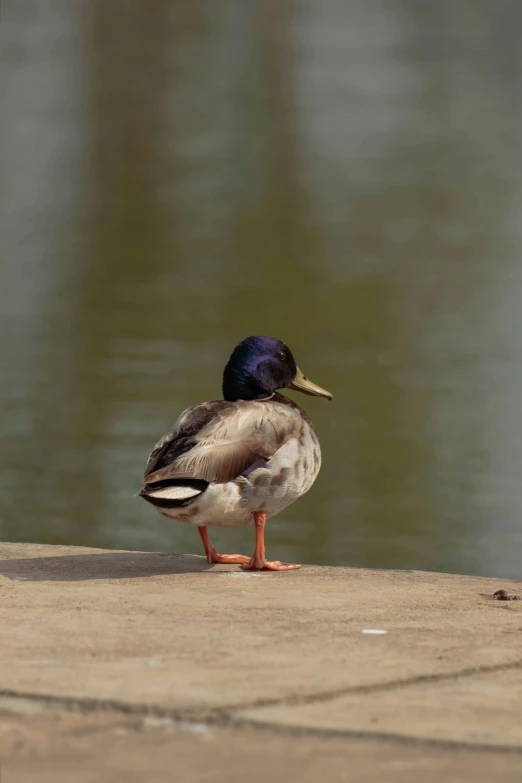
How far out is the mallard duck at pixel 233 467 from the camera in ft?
22.7

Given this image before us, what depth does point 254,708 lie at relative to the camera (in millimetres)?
3844

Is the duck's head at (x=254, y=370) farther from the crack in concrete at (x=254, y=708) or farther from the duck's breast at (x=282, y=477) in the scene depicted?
the crack in concrete at (x=254, y=708)

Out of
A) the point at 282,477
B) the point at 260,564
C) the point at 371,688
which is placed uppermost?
the point at 371,688

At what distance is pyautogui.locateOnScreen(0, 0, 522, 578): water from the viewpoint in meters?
12.7

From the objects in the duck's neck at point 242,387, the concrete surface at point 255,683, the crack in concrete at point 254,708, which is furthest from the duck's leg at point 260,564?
the crack in concrete at point 254,708

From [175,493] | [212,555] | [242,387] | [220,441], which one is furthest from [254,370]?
[175,493]

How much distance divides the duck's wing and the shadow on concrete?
1.32 feet

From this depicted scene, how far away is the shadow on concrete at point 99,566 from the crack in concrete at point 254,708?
246cm

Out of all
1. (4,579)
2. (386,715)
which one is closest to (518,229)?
(4,579)

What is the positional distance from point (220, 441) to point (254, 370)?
1154mm

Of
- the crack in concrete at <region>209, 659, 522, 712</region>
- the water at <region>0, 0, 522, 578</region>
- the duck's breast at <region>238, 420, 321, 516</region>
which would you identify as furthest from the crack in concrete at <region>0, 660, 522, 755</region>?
the water at <region>0, 0, 522, 578</region>

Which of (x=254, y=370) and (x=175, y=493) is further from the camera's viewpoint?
(x=254, y=370)

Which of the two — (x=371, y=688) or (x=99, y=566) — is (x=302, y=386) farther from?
(x=371, y=688)

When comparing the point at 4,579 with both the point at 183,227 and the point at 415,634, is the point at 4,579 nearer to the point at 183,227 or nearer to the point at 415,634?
the point at 415,634
